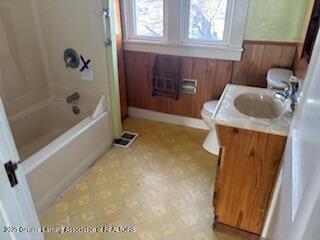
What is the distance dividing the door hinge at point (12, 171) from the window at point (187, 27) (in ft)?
6.68

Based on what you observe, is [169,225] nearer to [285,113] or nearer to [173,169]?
[173,169]

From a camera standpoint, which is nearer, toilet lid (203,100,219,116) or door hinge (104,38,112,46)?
door hinge (104,38,112,46)

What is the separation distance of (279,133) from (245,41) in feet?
4.29

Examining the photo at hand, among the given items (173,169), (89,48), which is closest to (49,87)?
(89,48)

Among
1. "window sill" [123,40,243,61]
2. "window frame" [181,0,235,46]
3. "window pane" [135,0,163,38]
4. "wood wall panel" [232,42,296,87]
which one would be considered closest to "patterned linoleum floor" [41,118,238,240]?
"wood wall panel" [232,42,296,87]

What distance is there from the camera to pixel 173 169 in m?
2.17

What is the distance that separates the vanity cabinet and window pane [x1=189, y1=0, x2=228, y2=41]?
137 cm

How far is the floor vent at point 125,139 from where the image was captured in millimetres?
2492

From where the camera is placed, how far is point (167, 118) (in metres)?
2.90

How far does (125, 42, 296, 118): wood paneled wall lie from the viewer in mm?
2221

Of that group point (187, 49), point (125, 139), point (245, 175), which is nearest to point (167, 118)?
point (125, 139)

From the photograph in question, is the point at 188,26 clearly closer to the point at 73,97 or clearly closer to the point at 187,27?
the point at 187,27

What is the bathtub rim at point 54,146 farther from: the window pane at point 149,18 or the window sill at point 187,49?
the window pane at point 149,18

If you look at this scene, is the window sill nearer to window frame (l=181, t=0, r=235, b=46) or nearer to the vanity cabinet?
window frame (l=181, t=0, r=235, b=46)
